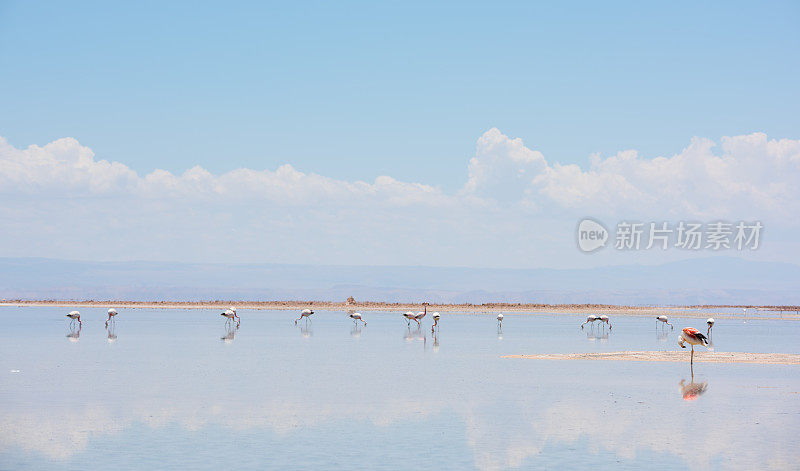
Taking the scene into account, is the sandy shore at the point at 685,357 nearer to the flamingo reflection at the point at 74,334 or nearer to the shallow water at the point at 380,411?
the shallow water at the point at 380,411

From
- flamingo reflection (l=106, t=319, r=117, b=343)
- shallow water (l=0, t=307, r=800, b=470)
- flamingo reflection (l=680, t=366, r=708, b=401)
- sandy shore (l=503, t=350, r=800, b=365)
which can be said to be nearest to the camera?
shallow water (l=0, t=307, r=800, b=470)

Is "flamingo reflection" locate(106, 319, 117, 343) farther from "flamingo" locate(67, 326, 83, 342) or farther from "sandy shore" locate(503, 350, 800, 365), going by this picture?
"sandy shore" locate(503, 350, 800, 365)

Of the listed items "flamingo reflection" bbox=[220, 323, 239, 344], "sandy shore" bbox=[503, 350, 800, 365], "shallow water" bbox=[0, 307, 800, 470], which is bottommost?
"shallow water" bbox=[0, 307, 800, 470]

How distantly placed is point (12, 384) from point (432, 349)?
2107 centimetres

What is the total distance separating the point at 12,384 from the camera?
27078 mm

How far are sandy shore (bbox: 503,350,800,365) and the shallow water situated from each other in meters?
1.93

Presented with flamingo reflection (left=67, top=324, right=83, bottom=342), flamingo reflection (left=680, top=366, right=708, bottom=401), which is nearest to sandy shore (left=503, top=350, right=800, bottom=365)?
flamingo reflection (left=680, top=366, right=708, bottom=401)

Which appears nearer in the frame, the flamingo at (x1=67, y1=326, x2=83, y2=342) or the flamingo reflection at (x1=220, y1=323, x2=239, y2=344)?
the flamingo reflection at (x1=220, y1=323, x2=239, y2=344)

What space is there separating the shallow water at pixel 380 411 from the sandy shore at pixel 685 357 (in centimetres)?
193

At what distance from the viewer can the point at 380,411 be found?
22594 mm

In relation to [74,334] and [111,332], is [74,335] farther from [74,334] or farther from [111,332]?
[111,332]

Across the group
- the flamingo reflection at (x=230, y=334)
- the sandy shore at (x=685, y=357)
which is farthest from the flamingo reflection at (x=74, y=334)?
the sandy shore at (x=685, y=357)

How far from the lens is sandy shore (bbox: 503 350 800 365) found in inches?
1474

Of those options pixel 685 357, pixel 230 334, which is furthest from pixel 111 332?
pixel 685 357
